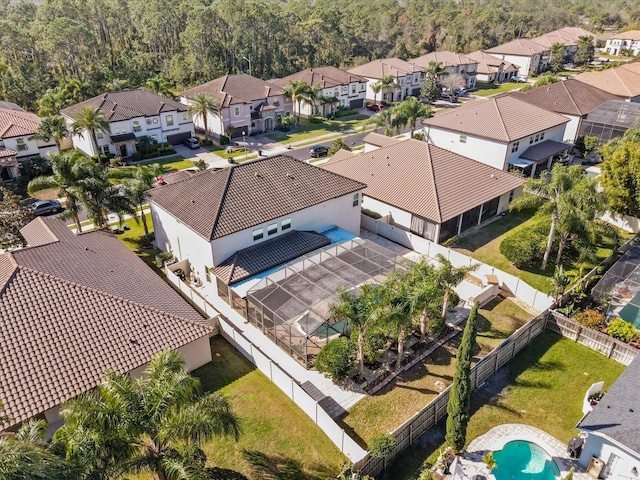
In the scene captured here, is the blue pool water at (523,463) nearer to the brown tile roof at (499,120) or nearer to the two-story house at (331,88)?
the brown tile roof at (499,120)

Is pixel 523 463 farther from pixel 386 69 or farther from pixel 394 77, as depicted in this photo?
pixel 386 69

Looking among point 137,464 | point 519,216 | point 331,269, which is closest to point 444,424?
point 331,269

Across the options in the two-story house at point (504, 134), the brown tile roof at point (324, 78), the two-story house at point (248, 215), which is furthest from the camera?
the brown tile roof at point (324, 78)

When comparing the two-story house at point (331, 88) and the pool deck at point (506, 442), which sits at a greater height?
the two-story house at point (331, 88)

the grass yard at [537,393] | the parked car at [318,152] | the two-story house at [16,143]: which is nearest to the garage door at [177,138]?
the two-story house at [16,143]

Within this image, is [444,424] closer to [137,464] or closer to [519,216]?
[137,464]

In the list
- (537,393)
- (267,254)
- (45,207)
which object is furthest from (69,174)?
(537,393)

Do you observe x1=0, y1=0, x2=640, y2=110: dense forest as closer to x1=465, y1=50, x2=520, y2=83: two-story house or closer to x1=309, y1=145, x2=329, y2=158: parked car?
x1=465, y1=50, x2=520, y2=83: two-story house
